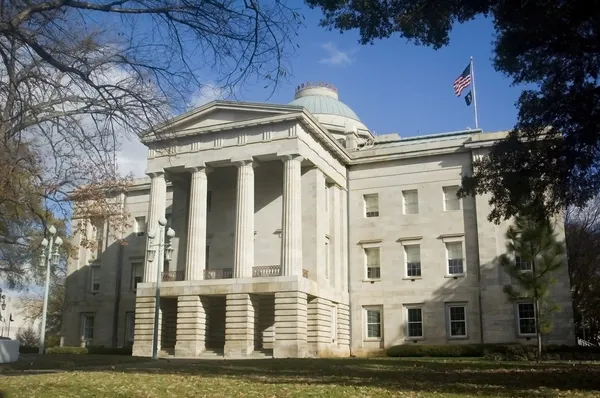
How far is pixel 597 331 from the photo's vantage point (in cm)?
6266

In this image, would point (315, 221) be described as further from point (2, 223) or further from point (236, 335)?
point (2, 223)

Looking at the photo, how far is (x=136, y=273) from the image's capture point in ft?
180

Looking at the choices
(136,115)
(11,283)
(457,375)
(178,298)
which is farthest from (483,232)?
(136,115)

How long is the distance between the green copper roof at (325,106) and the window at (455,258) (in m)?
22.1

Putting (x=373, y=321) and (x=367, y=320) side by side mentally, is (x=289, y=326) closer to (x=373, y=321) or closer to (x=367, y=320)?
(x=367, y=320)

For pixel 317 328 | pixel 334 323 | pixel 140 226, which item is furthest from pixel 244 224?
pixel 140 226

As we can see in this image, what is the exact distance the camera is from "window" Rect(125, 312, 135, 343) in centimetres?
5297

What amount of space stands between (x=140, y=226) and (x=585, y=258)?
38332 mm

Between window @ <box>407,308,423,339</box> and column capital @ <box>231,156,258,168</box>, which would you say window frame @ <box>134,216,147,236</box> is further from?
window @ <box>407,308,423,339</box>

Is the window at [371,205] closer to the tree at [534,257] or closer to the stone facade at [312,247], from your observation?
the stone facade at [312,247]

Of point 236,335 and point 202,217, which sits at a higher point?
point 202,217

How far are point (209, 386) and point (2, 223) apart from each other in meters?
18.0

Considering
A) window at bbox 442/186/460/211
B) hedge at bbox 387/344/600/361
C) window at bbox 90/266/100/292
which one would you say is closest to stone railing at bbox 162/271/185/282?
window at bbox 90/266/100/292

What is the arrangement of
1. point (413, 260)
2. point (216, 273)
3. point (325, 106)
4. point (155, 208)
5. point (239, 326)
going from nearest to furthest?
point (239, 326), point (216, 273), point (155, 208), point (413, 260), point (325, 106)
